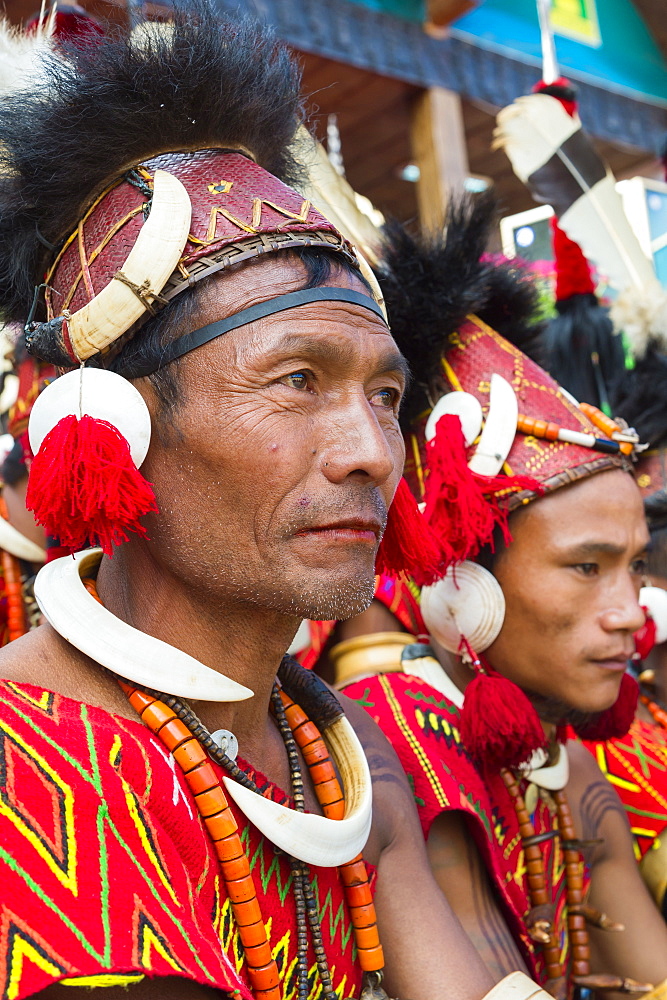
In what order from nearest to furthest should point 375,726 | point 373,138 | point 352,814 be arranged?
1. point 352,814
2. point 375,726
3. point 373,138

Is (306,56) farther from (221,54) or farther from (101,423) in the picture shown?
(101,423)

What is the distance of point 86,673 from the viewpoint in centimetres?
161

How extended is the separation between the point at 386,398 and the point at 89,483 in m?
0.62

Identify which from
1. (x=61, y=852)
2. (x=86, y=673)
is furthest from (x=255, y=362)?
(x=61, y=852)

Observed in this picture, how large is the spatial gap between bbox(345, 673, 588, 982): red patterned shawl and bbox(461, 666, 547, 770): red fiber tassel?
61mm

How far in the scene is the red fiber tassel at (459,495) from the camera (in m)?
2.60

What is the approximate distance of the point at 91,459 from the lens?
1574 millimetres

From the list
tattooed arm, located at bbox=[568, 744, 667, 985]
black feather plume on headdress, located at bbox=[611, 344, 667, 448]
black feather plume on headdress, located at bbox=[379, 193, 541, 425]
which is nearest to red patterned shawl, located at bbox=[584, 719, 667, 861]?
tattooed arm, located at bbox=[568, 744, 667, 985]

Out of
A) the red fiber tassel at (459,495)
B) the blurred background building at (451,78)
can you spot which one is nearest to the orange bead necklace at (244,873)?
the red fiber tassel at (459,495)

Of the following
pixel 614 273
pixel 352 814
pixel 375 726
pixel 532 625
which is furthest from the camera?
pixel 614 273

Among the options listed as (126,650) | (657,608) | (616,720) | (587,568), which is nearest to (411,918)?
(126,650)

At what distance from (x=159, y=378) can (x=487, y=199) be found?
1.53 meters

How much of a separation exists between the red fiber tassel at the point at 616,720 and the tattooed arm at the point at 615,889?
0.65 ft

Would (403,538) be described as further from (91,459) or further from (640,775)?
(640,775)
